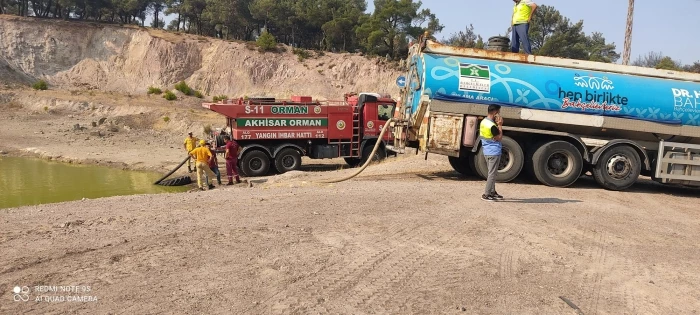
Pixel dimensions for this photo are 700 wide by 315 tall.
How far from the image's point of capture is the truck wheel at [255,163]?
54.3 ft

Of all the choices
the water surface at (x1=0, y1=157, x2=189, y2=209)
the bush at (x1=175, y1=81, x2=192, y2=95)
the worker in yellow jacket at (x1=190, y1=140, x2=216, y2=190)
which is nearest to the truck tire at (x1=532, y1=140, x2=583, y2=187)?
the worker in yellow jacket at (x1=190, y1=140, x2=216, y2=190)

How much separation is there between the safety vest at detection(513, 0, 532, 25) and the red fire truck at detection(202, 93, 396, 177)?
558 centimetres

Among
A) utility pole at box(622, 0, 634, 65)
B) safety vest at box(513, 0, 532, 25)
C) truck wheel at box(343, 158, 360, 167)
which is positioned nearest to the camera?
safety vest at box(513, 0, 532, 25)

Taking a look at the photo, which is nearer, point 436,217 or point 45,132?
point 436,217

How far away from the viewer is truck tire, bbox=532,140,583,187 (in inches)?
415

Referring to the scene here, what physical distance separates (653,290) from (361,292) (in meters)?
2.97

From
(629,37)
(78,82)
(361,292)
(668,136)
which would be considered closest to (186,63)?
(78,82)

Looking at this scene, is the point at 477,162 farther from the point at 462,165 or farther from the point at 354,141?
the point at 354,141

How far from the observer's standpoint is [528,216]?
300 inches

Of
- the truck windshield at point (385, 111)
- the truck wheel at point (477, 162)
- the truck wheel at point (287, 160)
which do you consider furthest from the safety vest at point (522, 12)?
the truck wheel at point (287, 160)

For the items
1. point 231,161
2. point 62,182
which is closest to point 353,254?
point 231,161

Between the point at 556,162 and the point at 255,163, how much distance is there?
9574 mm

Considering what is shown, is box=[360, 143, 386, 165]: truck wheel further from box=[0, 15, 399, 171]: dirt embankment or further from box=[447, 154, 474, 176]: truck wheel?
box=[0, 15, 399, 171]: dirt embankment

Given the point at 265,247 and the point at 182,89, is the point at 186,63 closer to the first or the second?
the point at 182,89
